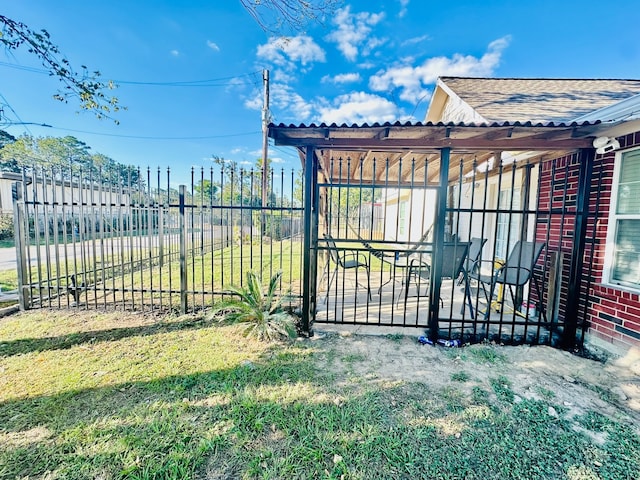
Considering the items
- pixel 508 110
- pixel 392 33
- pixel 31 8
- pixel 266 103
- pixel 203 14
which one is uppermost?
pixel 392 33

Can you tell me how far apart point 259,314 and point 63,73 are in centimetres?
403

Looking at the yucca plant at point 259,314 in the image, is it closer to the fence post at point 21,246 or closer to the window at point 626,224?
the fence post at point 21,246

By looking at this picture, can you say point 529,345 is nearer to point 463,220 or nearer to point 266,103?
point 463,220

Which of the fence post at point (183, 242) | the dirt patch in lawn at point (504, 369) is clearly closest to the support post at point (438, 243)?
the dirt patch in lawn at point (504, 369)

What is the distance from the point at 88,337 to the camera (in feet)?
10.5

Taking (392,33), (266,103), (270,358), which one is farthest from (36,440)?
(266,103)

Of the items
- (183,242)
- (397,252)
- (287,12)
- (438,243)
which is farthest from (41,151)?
(438,243)

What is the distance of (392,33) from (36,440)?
1037 cm

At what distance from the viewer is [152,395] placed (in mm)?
2223

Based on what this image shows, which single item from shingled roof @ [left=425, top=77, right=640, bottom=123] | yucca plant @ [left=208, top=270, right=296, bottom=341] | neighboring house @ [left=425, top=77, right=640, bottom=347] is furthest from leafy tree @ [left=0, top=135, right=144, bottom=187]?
neighboring house @ [left=425, top=77, right=640, bottom=347]

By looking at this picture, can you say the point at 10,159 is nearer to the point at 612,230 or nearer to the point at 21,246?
the point at 21,246

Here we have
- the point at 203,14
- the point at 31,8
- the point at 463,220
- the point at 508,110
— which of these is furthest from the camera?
the point at 463,220

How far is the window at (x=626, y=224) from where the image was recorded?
2654mm

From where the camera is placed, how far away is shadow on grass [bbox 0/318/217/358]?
2.91 metres
